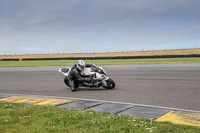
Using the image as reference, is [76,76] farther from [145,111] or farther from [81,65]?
[145,111]

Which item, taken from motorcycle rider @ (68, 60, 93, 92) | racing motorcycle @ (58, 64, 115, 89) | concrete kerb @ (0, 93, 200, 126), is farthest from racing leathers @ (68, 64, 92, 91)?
concrete kerb @ (0, 93, 200, 126)

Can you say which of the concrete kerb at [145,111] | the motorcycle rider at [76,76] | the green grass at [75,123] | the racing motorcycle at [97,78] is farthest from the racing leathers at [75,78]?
the green grass at [75,123]

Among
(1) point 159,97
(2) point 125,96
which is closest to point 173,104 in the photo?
(1) point 159,97

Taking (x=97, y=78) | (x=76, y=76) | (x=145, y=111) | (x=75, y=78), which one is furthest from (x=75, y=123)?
(x=75, y=78)

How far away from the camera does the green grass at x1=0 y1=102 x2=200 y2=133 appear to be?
4.96m

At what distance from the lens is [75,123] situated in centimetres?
558

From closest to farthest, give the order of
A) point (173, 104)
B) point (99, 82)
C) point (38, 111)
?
point (38, 111)
point (173, 104)
point (99, 82)

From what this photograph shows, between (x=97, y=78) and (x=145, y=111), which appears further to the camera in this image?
(x=97, y=78)

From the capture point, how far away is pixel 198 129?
4.87 m

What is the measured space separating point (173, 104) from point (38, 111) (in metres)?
4.31

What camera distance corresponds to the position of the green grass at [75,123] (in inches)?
195

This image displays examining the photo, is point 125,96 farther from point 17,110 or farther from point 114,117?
point 17,110

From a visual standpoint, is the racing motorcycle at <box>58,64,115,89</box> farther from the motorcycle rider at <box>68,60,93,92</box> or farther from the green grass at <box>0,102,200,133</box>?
the green grass at <box>0,102,200,133</box>

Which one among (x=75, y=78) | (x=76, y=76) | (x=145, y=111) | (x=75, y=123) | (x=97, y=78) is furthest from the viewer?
(x=75, y=78)
